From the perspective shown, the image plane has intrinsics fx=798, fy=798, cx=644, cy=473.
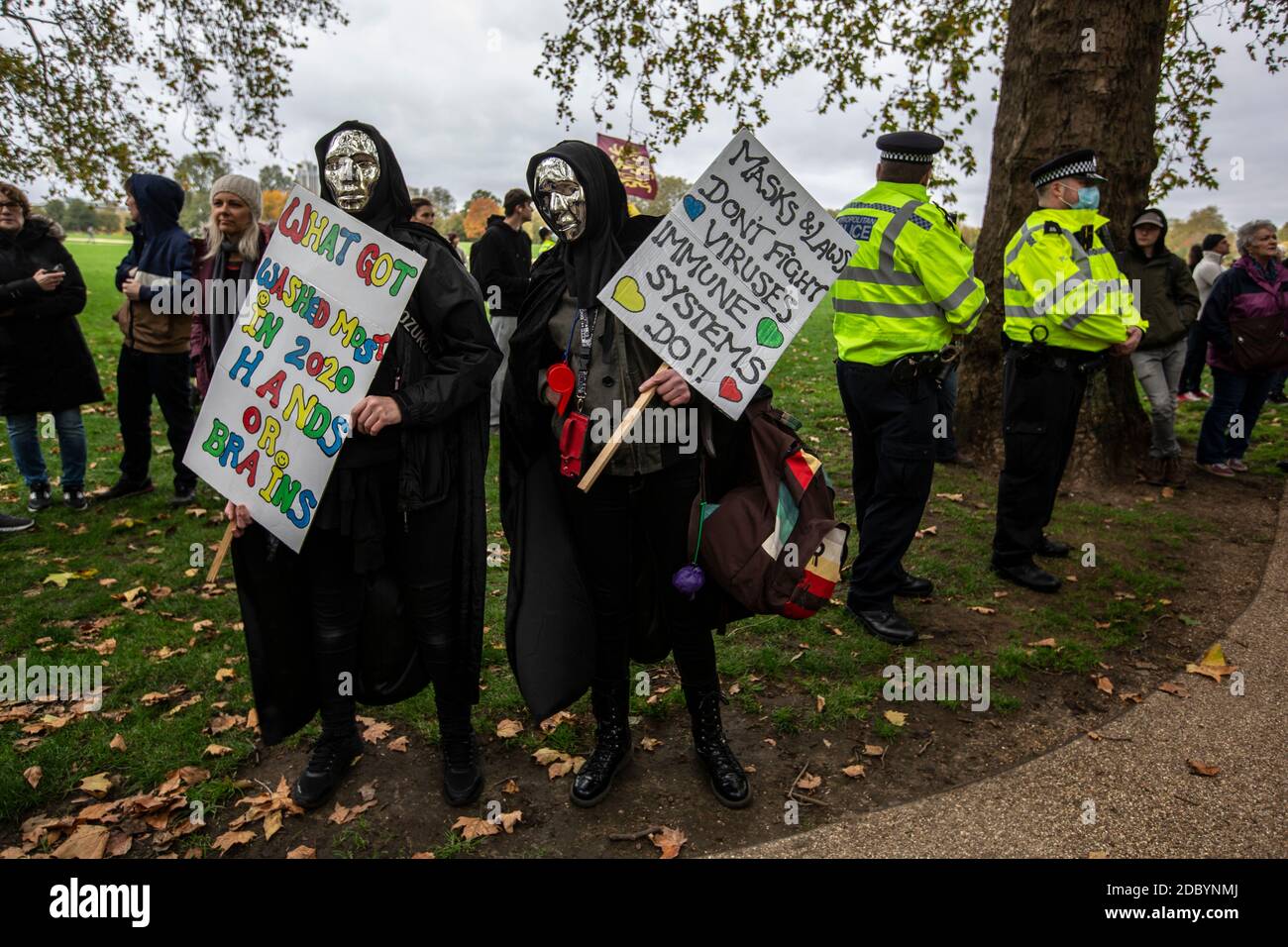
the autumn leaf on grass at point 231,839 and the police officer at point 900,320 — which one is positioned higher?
the police officer at point 900,320

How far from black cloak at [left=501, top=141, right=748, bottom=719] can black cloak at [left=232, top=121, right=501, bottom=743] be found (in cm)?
14

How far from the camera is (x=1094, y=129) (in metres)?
6.24

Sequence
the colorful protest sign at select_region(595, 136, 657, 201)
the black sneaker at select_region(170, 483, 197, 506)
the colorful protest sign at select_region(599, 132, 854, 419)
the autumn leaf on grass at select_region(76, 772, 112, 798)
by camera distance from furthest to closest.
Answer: the colorful protest sign at select_region(595, 136, 657, 201)
the black sneaker at select_region(170, 483, 197, 506)
the autumn leaf on grass at select_region(76, 772, 112, 798)
the colorful protest sign at select_region(599, 132, 854, 419)

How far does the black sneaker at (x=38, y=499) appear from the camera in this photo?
21.0ft

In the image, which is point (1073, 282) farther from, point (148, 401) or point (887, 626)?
point (148, 401)

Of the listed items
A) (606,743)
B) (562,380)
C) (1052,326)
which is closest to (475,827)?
(606,743)

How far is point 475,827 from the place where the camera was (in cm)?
296

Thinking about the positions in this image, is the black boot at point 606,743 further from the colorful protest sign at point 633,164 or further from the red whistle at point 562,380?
the colorful protest sign at point 633,164

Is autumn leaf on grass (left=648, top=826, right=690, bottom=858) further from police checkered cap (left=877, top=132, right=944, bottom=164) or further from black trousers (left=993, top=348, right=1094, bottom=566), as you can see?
police checkered cap (left=877, top=132, right=944, bottom=164)

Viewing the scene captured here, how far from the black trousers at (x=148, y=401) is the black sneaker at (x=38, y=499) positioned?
0.57m

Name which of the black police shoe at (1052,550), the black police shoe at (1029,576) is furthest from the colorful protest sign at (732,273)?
the black police shoe at (1052,550)

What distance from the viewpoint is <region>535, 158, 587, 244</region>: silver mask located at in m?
2.60

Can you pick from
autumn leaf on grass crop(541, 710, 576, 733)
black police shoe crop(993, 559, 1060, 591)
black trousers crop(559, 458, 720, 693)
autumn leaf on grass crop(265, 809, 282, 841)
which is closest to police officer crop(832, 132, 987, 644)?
black police shoe crop(993, 559, 1060, 591)

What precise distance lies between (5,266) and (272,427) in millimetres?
4766
